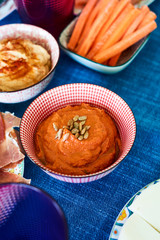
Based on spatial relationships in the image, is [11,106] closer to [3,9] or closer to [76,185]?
[76,185]

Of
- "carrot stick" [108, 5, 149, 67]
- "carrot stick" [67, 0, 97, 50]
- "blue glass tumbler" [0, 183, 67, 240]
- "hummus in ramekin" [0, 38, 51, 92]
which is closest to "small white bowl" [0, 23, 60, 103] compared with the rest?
"hummus in ramekin" [0, 38, 51, 92]

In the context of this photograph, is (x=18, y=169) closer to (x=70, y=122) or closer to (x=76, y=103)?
(x=70, y=122)

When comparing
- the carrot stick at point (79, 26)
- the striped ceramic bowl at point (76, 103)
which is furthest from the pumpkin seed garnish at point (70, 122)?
the carrot stick at point (79, 26)

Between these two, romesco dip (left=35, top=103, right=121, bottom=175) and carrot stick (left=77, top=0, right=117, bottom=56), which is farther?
carrot stick (left=77, top=0, right=117, bottom=56)

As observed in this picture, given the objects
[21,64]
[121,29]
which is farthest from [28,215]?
[121,29]

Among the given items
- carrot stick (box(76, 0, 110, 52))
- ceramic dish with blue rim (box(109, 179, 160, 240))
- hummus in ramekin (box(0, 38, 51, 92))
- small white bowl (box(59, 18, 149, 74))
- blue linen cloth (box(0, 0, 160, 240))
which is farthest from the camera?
carrot stick (box(76, 0, 110, 52))

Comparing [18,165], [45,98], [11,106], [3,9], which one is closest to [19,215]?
[18,165]

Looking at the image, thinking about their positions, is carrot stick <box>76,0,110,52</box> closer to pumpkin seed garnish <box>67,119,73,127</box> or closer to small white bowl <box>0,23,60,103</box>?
small white bowl <box>0,23,60,103</box>

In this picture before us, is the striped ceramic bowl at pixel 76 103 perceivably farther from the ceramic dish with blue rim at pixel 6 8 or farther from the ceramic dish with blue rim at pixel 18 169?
the ceramic dish with blue rim at pixel 6 8
